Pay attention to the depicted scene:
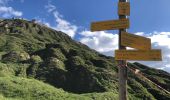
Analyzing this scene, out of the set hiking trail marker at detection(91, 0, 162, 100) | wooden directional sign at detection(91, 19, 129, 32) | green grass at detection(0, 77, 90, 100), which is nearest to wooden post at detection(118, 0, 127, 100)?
hiking trail marker at detection(91, 0, 162, 100)

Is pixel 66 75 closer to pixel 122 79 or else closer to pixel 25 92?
pixel 25 92

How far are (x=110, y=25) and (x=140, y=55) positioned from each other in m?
1.27

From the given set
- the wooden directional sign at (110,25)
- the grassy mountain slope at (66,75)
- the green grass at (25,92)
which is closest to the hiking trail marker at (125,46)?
the wooden directional sign at (110,25)

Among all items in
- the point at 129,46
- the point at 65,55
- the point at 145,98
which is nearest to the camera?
the point at 129,46

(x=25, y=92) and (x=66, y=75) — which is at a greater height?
(x=66, y=75)

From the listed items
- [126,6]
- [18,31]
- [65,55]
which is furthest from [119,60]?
[18,31]

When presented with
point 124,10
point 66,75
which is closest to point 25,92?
point 66,75

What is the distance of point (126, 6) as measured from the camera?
10.7 metres

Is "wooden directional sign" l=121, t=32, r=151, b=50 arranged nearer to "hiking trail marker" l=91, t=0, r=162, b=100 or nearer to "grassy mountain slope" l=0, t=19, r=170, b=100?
"hiking trail marker" l=91, t=0, r=162, b=100

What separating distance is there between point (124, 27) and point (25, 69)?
62098mm

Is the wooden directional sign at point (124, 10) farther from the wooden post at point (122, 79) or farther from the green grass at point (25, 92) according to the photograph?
the green grass at point (25, 92)

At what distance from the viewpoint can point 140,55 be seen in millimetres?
10242

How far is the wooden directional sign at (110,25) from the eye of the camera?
10.5 meters

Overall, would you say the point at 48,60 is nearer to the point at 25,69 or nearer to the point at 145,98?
the point at 25,69
